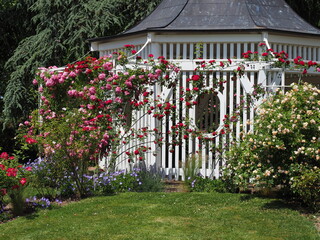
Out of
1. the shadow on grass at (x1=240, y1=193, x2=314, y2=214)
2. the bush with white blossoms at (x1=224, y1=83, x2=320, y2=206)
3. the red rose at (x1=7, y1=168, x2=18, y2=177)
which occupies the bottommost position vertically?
the shadow on grass at (x1=240, y1=193, x2=314, y2=214)

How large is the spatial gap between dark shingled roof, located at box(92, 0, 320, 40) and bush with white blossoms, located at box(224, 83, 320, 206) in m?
2.69

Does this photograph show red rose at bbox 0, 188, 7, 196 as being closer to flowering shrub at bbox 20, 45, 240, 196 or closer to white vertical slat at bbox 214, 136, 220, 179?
flowering shrub at bbox 20, 45, 240, 196

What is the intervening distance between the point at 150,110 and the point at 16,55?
8.23m

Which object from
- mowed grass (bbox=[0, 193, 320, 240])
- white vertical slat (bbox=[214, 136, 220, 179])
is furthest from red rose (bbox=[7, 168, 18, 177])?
white vertical slat (bbox=[214, 136, 220, 179])

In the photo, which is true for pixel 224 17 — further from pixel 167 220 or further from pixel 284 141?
pixel 167 220

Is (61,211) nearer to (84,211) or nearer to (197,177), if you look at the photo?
(84,211)

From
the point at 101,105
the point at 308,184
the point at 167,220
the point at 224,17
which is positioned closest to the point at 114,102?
the point at 101,105

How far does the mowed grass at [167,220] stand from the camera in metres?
6.21

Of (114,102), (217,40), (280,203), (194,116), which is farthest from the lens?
(217,40)

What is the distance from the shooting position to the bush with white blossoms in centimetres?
712

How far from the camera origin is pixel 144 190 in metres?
8.91

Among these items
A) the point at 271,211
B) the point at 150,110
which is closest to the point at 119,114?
the point at 150,110

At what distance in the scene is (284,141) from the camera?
729 centimetres

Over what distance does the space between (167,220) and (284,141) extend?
183 centimetres
